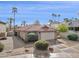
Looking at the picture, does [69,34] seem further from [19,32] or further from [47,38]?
[19,32]

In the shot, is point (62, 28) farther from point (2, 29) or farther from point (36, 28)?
point (2, 29)

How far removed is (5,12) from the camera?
4.91m

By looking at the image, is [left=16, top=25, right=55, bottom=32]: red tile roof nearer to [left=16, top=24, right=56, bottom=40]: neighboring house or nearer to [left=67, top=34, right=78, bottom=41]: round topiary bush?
[left=16, top=24, right=56, bottom=40]: neighboring house

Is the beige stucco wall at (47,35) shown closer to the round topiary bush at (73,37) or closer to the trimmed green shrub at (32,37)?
the trimmed green shrub at (32,37)

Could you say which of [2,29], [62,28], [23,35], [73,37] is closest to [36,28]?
[23,35]

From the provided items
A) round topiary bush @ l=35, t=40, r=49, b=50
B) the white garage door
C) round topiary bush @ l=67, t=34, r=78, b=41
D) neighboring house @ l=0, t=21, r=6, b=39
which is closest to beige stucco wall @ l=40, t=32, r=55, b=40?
the white garage door

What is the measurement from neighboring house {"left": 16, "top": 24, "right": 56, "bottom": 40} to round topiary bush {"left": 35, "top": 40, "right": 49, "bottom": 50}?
13 cm

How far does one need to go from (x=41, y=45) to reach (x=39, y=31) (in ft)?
1.23

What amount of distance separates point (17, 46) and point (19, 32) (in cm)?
34

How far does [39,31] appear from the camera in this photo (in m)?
5.01

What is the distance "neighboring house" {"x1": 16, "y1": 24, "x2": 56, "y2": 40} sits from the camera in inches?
196

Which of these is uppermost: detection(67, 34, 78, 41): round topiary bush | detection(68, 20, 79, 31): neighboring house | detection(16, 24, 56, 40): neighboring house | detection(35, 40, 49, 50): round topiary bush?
detection(68, 20, 79, 31): neighboring house

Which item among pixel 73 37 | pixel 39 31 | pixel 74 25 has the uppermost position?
pixel 74 25

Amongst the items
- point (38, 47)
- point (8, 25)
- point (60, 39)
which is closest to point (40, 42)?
point (38, 47)
